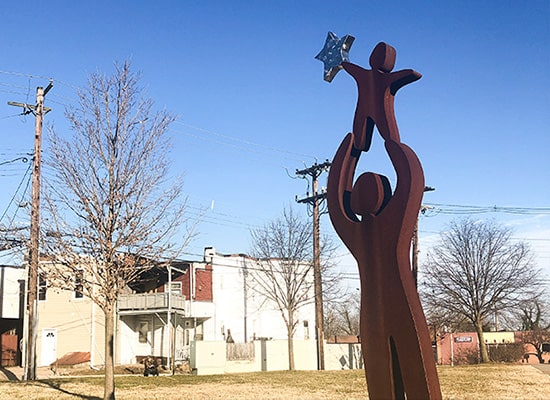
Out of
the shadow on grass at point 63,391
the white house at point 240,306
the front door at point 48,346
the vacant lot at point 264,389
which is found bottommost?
the vacant lot at point 264,389

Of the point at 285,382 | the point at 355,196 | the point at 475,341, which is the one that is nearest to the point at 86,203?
the point at 355,196

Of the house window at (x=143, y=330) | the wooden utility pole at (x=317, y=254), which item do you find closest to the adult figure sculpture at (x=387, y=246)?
the wooden utility pole at (x=317, y=254)

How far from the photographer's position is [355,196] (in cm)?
820

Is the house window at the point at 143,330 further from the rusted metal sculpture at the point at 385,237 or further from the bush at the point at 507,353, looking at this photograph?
the rusted metal sculpture at the point at 385,237

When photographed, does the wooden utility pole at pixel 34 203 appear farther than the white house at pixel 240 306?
No

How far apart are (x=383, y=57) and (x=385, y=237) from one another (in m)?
2.50

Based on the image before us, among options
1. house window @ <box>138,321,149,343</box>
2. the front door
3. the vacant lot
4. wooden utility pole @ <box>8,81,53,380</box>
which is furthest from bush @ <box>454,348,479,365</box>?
wooden utility pole @ <box>8,81,53,380</box>

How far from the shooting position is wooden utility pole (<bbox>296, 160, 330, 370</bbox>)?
2929 centimetres

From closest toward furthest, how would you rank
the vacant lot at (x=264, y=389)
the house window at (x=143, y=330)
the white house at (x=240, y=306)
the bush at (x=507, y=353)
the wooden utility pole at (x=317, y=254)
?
the vacant lot at (x=264, y=389), the wooden utility pole at (x=317, y=254), the house window at (x=143, y=330), the white house at (x=240, y=306), the bush at (x=507, y=353)

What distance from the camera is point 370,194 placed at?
795 centimetres

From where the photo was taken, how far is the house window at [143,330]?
35125 millimetres

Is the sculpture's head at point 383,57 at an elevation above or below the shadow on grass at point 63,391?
above

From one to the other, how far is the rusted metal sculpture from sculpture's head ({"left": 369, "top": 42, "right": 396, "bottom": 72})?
0.01 m

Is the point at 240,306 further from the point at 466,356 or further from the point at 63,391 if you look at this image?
the point at 63,391
